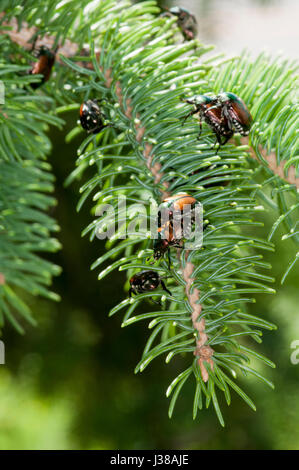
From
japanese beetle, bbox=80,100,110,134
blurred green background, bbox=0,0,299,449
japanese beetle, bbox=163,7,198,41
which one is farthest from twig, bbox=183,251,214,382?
blurred green background, bbox=0,0,299,449

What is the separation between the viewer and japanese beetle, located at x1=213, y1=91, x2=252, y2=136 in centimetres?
36

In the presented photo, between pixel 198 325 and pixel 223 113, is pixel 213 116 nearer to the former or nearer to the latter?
pixel 223 113

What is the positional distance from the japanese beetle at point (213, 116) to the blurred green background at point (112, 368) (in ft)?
1.47

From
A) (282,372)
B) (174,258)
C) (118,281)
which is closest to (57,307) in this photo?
(118,281)

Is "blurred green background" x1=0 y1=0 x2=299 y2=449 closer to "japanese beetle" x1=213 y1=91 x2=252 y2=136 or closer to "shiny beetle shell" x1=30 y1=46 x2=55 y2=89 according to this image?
"shiny beetle shell" x1=30 y1=46 x2=55 y2=89

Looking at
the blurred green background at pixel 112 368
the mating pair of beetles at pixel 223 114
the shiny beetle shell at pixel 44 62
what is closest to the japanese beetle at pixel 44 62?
the shiny beetle shell at pixel 44 62

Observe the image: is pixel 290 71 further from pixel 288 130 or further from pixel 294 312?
pixel 294 312

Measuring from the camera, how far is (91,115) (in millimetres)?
387

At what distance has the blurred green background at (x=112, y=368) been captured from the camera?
80 cm

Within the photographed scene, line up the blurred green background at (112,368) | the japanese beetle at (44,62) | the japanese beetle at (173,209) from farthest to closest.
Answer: the blurred green background at (112,368) < the japanese beetle at (44,62) < the japanese beetle at (173,209)

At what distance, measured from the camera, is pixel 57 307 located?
0.86 m


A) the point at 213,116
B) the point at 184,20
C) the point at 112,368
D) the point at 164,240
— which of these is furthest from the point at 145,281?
the point at 112,368

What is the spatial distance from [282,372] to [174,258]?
1.81 ft

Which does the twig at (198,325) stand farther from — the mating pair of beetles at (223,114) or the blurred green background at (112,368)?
the blurred green background at (112,368)
